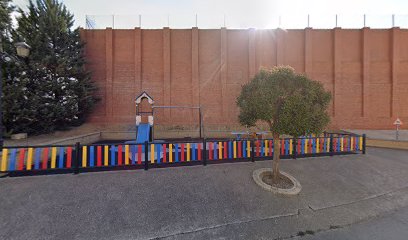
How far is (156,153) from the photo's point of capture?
6.84m

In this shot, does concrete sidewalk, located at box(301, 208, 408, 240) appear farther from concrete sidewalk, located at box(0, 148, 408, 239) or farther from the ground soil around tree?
the ground soil around tree

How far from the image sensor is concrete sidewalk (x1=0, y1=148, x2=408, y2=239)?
373 centimetres

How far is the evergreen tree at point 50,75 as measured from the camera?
11.5 m

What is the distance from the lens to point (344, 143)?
8.80 meters

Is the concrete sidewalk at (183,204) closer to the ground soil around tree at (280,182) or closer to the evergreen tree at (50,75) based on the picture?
the ground soil around tree at (280,182)

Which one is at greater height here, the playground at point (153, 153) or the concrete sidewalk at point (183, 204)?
the playground at point (153, 153)

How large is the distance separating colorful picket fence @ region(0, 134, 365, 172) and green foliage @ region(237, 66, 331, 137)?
2227mm

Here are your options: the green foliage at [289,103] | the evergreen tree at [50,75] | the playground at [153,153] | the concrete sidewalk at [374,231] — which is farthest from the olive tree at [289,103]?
the evergreen tree at [50,75]

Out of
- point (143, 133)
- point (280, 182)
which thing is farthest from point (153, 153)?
point (143, 133)

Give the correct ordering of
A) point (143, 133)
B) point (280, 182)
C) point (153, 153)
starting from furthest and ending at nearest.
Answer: point (143, 133), point (153, 153), point (280, 182)

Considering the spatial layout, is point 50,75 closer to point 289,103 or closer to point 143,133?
point 143,133

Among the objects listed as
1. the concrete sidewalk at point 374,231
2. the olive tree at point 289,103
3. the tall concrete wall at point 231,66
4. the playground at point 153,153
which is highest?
the tall concrete wall at point 231,66

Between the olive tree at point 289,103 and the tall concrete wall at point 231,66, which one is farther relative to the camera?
the tall concrete wall at point 231,66

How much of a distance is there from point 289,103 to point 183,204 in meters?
4.06
